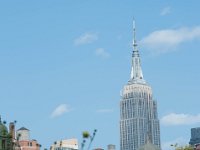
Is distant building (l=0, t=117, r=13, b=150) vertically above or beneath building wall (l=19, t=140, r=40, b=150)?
Result: beneath

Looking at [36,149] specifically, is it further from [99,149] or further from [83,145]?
[83,145]

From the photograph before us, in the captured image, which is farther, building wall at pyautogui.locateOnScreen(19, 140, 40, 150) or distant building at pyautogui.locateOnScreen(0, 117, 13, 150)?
building wall at pyautogui.locateOnScreen(19, 140, 40, 150)

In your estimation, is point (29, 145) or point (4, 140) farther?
point (29, 145)

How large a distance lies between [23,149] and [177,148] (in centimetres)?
5432

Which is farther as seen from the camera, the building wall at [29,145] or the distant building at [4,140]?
the building wall at [29,145]

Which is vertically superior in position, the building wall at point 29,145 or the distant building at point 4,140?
the building wall at point 29,145

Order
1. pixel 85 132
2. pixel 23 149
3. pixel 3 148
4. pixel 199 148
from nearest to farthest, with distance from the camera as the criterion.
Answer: pixel 85 132 < pixel 3 148 < pixel 199 148 < pixel 23 149

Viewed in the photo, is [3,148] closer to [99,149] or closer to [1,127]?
[1,127]

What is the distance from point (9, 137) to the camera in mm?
103812

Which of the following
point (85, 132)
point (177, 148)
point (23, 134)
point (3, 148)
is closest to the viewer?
point (85, 132)

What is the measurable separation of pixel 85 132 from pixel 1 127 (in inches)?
2466

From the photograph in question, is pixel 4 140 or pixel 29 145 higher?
pixel 29 145

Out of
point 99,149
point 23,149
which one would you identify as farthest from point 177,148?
point 99,149

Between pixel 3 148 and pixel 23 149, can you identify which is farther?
pixel 23 149
